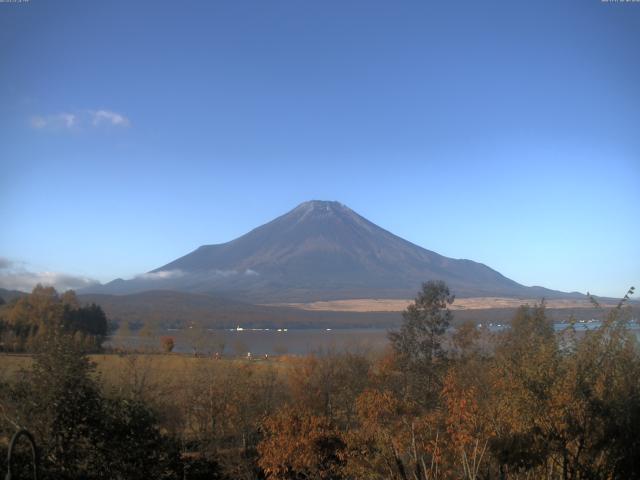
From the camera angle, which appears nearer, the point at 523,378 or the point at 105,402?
the point at 523,378

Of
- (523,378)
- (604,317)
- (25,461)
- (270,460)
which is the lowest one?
(270,460)

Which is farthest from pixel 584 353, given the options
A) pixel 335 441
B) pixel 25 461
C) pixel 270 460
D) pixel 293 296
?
pixel 293 296

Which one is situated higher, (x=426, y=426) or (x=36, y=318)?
(x=36, y=318)

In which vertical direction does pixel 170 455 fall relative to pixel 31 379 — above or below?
below

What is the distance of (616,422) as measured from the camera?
398 inches

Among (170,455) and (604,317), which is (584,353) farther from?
(170,455)

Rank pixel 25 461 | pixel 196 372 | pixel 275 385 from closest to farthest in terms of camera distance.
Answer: pixel 25 461 < pixel 275 385 < pixel 196 372

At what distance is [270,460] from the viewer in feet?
48.6

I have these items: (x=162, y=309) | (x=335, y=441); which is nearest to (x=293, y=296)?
(x=162, y=309)

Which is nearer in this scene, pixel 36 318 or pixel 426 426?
pixel 426 426

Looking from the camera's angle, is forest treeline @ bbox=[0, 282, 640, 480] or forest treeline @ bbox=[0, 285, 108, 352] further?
forest treeline @ bbox=[0, 285, 108, 352]

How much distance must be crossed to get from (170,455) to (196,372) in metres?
15.2

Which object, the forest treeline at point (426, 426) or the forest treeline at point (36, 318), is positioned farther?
the forest treeline at point (36, 318)

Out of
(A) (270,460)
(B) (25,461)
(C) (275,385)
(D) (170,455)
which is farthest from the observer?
(C) (275,385)
